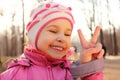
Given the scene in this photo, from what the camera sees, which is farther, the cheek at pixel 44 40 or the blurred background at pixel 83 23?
the blurred background at pixel 83 23

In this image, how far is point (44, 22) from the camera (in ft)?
2.93

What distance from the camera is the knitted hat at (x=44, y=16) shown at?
893 mm

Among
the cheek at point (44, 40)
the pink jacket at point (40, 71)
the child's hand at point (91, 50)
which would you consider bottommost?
the pink jacket at point (40, 71)

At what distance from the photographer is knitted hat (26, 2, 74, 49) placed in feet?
2.93

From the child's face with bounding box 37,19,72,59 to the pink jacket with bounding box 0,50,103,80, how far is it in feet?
0.09

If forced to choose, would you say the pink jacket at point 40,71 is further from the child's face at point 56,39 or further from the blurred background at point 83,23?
the blurred background at point 83,23

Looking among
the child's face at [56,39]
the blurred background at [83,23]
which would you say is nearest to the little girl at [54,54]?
the child's face at [56,39]

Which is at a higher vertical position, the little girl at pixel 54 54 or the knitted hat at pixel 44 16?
the knitted hat at pixel 44 16

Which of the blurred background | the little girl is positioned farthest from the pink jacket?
the blurred background

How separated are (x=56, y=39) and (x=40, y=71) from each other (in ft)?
0.32

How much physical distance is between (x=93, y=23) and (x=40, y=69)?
5.30 ft

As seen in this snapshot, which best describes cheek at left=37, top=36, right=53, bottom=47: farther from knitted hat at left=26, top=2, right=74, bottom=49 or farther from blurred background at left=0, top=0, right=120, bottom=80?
blurred background at left=0, top=0, right=120, bottom=80

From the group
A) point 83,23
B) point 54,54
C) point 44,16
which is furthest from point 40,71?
point 83,23

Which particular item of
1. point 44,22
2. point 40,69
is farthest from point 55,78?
point 44,22
